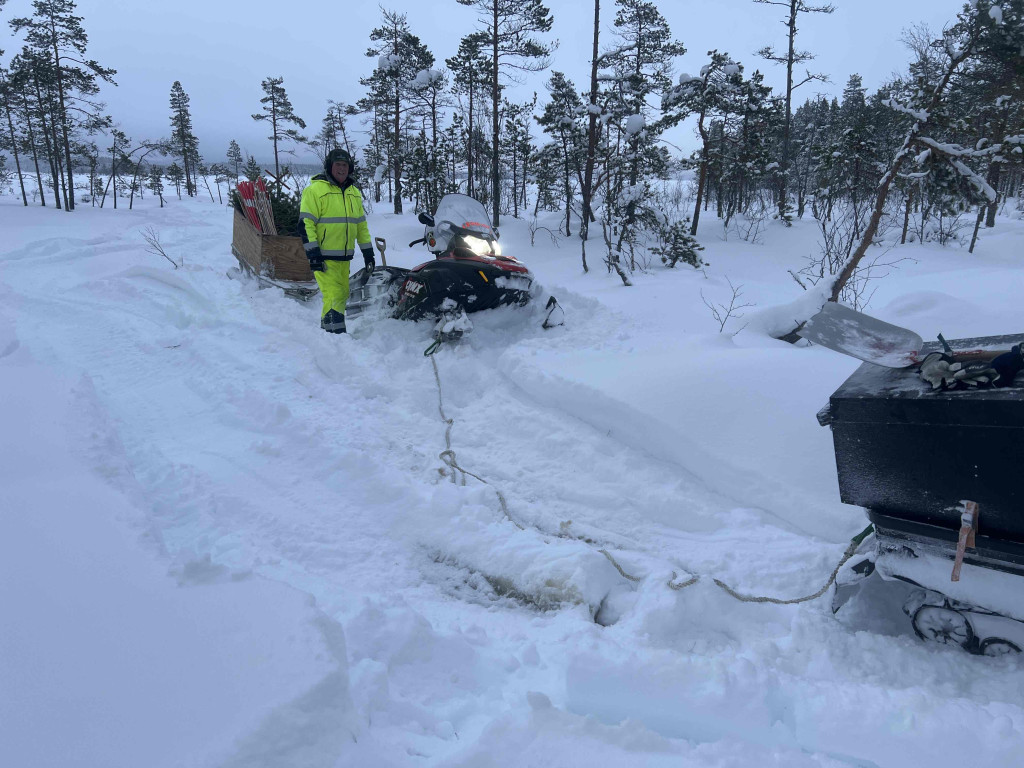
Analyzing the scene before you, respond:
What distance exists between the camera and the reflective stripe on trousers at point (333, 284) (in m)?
5.31

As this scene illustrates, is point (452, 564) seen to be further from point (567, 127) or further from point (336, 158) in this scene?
point (567, 127)

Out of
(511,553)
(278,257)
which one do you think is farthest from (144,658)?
(278,257)

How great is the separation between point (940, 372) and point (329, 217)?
5178mm

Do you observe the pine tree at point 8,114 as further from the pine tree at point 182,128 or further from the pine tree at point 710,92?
the pine tree at point 710,92

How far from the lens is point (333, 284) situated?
210 inches

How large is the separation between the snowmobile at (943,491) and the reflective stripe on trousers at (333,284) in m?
4.63

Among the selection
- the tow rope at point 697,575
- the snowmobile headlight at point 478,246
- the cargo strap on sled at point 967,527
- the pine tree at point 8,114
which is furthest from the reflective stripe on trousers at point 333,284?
the pine tree at point 8,114

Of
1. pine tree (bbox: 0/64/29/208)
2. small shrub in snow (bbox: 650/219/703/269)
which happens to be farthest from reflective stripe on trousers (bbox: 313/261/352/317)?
pine tree (bbox: 0/64/29/208)

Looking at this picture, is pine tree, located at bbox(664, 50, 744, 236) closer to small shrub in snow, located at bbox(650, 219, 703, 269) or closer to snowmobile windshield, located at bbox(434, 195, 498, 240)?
small shrub in snow, located at bbox(650, 219, 703, 269)

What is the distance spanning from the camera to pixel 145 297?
6.55m

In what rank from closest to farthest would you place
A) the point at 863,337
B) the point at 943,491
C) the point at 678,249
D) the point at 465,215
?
the point at 943,491
the point at 863,337
the point at 465,215
the point at 678,249

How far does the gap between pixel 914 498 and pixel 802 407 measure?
1.28 meters

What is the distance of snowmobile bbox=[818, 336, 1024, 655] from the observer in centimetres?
152

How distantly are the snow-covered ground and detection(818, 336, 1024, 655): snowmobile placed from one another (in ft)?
0.53
